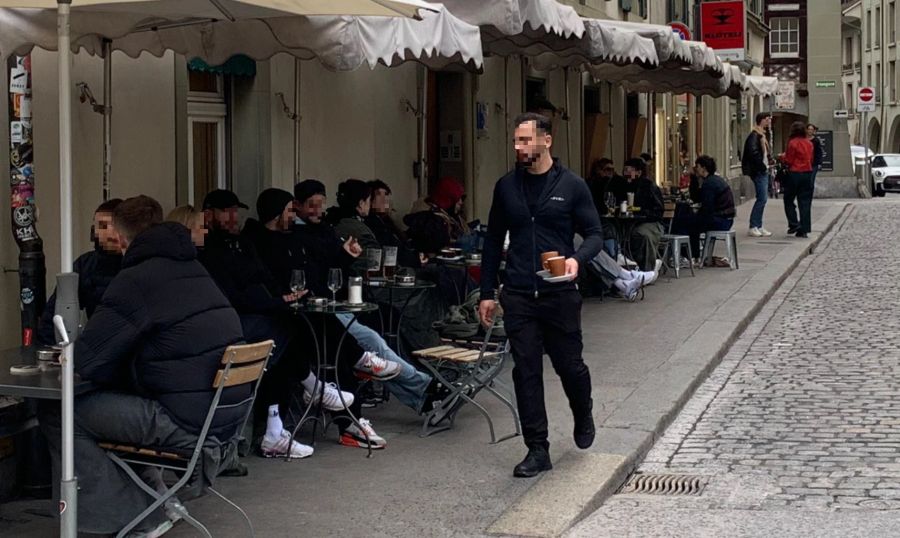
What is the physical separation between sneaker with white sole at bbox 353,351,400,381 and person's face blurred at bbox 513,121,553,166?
1650 mm

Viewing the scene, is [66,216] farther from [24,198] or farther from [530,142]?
[530,142]

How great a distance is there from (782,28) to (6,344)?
6950 cm

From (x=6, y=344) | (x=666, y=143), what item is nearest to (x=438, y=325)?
(x=6, y=344)

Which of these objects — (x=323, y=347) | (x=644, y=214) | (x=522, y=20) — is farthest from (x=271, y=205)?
(x=644, y=214)

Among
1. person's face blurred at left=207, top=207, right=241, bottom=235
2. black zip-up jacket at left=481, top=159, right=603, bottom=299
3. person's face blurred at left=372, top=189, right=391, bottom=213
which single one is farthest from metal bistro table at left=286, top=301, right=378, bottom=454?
person's face blurred at left=372, top=189, right=391, bottom=213

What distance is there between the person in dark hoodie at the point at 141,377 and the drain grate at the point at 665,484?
7.93ft

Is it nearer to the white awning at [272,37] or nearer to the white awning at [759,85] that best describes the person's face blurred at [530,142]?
the white awning at [272,37]

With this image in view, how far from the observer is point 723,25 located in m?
25.8

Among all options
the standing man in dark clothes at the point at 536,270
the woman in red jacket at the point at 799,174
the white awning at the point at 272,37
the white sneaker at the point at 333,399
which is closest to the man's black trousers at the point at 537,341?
the standing man in dark clothes at the point at 536,270

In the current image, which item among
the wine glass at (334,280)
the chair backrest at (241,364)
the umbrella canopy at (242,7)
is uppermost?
the umbrella canopy at (242,7)

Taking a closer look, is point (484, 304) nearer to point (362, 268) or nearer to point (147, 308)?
point (147, 308)

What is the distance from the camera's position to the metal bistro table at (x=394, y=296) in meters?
9.09

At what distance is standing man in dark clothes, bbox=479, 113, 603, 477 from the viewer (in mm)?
7242

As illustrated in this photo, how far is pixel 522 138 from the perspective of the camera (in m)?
7.24
